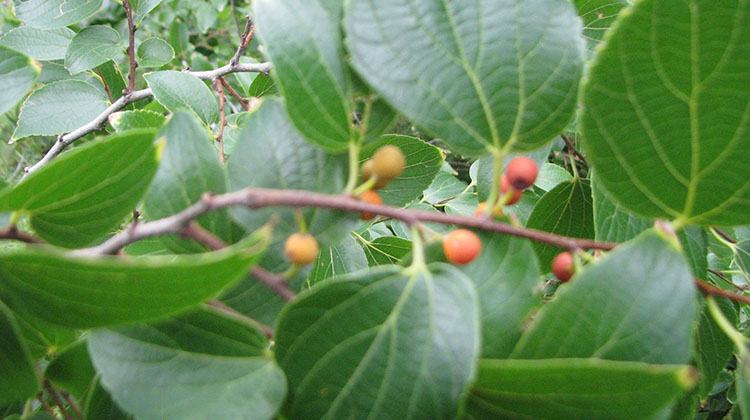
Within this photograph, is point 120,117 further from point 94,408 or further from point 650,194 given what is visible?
point 650,194

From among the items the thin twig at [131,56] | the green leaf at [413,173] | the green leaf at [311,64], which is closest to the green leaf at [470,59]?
the green leaf at [311,64]

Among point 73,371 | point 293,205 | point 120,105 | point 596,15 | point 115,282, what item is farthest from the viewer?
point 120,105

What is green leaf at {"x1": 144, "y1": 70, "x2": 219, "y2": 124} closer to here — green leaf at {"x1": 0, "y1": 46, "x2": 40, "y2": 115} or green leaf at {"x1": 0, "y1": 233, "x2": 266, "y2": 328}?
green leaf at {"x1": 0, "y1": 46, "x2": 40, "y2": 115}

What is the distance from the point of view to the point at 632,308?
1.64 ft

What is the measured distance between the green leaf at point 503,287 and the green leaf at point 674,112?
0.14m

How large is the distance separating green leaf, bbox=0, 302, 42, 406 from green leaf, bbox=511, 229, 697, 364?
573mm

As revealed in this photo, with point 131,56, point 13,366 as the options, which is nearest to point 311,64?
point 13,366

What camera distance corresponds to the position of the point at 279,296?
649 millimetres

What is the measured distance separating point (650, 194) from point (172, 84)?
104 centimetres

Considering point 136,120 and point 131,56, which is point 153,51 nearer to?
point 131,56

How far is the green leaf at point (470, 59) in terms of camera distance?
0.58 metres

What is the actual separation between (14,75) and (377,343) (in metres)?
0.56

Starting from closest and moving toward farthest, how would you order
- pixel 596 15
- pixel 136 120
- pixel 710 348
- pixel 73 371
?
pixel 73 371 < pixel 710 348 < pixel 136 120 < pixel 596 15

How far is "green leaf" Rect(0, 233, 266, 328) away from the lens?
1.36 feet
